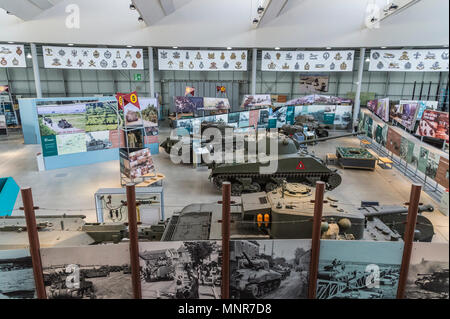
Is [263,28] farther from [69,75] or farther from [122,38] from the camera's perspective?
[69,75]

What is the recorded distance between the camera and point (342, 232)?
729cm

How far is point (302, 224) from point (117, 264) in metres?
3.52

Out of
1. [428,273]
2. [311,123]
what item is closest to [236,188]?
[428,273]

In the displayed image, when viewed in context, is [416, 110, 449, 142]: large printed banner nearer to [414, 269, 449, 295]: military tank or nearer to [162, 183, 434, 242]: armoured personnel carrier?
[162, 183, 434, 242]: armoured personnel carrier

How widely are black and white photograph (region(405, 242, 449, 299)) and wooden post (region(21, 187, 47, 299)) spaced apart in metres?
6.10

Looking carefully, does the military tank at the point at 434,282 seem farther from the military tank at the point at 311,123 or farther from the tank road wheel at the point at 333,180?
the military tank at the point at 311,123

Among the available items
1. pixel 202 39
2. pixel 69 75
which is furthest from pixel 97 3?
pixel 69 75

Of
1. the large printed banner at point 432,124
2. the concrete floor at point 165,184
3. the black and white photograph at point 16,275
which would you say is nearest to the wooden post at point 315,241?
the black and white photograph at point 16,275

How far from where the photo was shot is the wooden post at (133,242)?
5.42 m

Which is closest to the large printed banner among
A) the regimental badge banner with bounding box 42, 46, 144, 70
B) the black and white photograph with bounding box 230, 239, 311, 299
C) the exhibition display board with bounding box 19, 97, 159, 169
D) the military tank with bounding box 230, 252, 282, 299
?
the black and white photograph with bounding box 230, 239, 311, 299

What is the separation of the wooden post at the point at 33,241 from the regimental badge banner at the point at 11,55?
22.6 metres

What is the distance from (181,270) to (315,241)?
2344 millimetres

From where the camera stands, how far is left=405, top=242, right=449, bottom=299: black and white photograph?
553 cm

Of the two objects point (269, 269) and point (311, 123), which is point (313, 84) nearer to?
point (311, 123)
